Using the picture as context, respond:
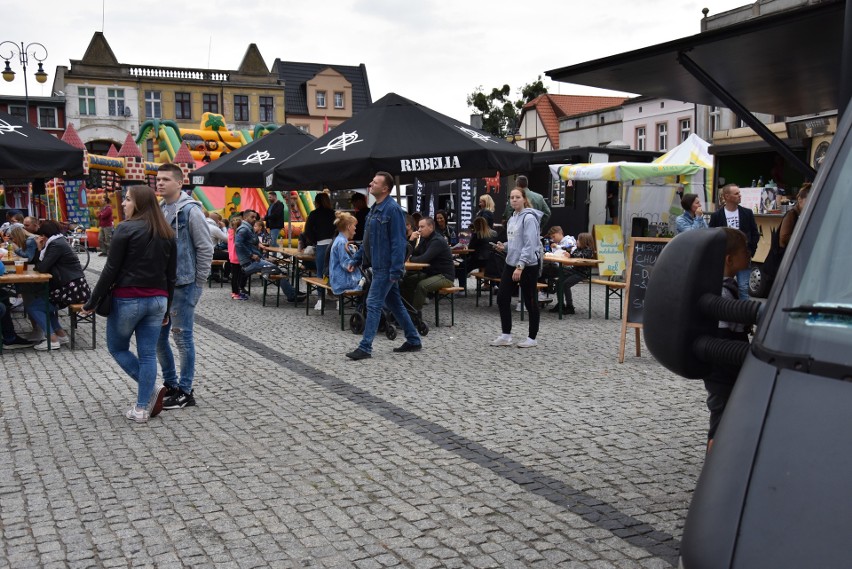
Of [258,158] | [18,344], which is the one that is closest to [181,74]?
[258,158]

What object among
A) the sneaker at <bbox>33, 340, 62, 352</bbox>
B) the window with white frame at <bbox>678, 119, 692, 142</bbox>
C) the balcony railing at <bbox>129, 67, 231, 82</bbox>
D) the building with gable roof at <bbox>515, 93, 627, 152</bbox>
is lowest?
the sneaker at <bbox>33, 340, 62, 352</bbox>

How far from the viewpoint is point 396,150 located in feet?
35.4

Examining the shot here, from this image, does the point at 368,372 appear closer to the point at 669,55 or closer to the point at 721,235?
the point at 669,55

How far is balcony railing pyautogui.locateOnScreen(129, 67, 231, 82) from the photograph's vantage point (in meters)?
59.4

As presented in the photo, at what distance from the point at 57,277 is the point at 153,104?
177 feet

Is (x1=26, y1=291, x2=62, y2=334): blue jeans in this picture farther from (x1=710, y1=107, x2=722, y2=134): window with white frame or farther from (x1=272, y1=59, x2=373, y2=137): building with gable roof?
(x1=272, y1=59, x2=373, y2=137): building with gable roof

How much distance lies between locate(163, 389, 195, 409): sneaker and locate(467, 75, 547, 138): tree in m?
50.8

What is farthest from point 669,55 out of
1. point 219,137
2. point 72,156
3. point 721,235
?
point 219,137

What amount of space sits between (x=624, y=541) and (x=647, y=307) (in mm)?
2343

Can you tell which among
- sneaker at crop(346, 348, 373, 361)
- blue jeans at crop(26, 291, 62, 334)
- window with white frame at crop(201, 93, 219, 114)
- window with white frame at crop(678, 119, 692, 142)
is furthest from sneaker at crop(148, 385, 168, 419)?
window with white frame at crop(201, 93, 219, 114)

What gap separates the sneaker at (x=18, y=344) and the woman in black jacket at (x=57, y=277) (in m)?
0.11

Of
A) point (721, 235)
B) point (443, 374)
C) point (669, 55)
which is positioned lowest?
point (443, 374)

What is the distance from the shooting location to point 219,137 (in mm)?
33750

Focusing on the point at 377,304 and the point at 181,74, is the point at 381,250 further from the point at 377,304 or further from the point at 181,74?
the point at 181,74
